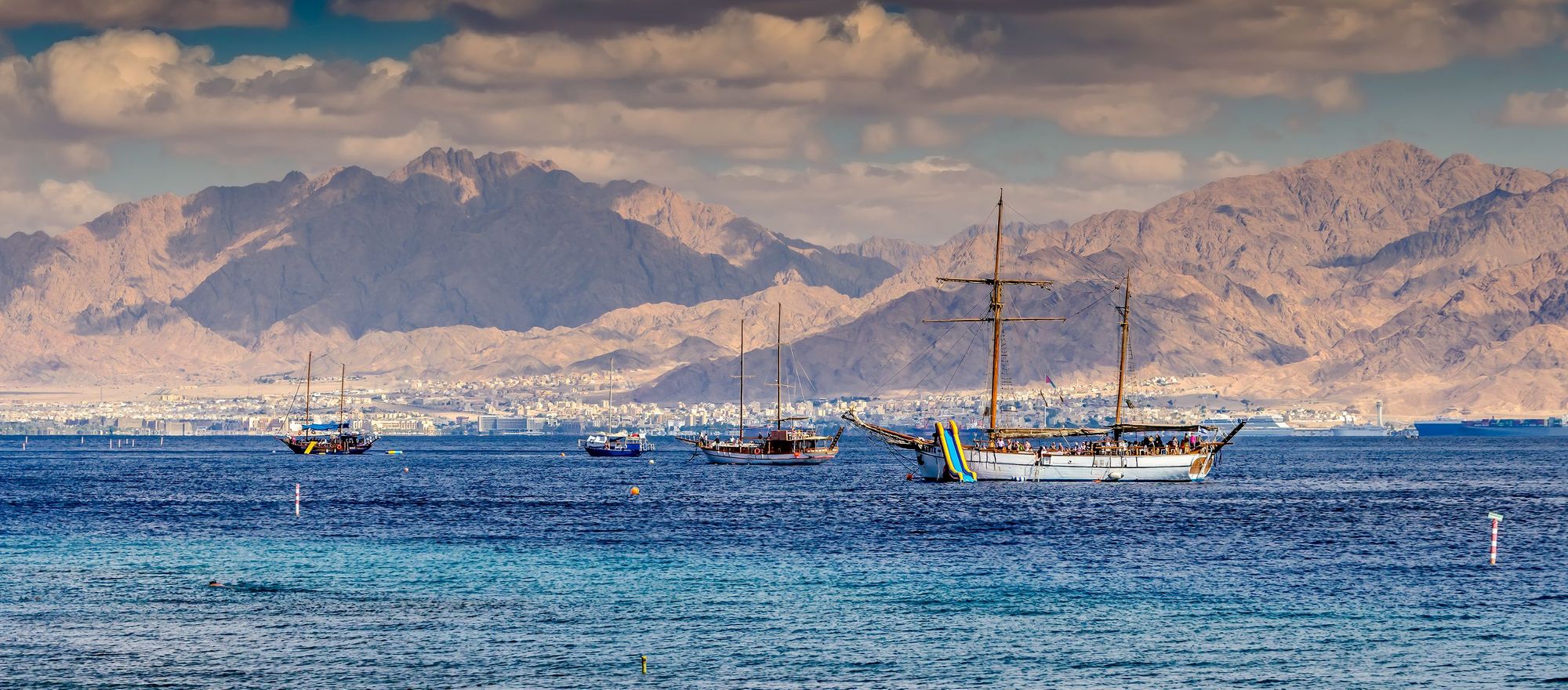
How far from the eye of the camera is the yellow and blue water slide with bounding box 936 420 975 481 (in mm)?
174125

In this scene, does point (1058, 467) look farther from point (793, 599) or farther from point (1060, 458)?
point (793, 599)

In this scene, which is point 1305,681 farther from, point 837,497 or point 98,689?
point 837,497

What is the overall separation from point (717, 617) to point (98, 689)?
2454 cm

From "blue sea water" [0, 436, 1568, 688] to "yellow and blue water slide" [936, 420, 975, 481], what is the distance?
31.7m

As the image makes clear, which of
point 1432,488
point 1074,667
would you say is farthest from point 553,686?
point 1432,488

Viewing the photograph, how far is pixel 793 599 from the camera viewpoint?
266ft

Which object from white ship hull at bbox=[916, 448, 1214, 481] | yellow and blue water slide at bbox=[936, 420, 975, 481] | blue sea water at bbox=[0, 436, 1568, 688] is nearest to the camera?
blue sea water at bbox=[0, 436, 1568, 688]

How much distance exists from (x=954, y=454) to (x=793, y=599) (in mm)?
94668

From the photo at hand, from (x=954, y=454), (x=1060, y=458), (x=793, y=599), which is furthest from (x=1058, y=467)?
(x=793, y=599)

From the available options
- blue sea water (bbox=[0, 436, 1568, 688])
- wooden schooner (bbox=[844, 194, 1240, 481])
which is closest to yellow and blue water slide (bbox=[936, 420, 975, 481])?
wooden schooner (bbox=[844, 194, 1240, 481])

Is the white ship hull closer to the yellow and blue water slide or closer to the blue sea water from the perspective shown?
the yellow and blue water slide

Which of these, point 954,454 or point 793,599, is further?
point 954,454

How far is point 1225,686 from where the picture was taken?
60.5m

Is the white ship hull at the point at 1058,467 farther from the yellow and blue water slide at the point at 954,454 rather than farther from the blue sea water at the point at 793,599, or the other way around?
the blue sea water at the point at 793,599
